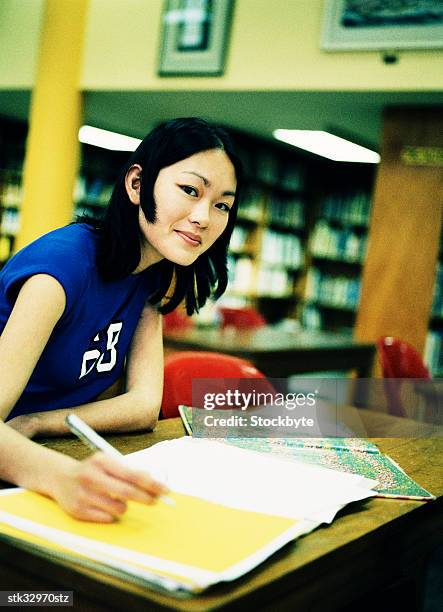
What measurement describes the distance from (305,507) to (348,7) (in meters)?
4.78

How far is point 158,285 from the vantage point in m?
1.61

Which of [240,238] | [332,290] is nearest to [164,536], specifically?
[240,238]

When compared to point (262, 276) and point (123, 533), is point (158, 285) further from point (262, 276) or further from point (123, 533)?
point (262, 276)

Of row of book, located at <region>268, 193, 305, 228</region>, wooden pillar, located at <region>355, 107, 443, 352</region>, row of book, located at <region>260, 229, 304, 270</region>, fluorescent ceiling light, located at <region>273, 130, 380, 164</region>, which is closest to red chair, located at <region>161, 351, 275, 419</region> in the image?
wooden pillar, located at <region>355, 107, 443, 352</region>

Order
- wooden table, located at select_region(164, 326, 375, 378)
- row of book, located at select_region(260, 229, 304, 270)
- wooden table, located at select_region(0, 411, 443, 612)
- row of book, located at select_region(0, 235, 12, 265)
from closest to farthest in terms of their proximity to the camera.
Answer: wooden table, located at select_region(0, 411, 443, 612), wooden table, located at select_region(164, 326, 375, 378), row of book, located at select_region(0, 235, 12, 265), row of book, located at select_region(260, 229, 304, 270)

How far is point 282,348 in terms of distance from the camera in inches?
170

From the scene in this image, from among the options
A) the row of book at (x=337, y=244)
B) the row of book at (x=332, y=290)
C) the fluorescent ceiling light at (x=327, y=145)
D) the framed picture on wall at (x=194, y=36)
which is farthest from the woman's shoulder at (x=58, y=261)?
the row of book at (x=337, y=244)

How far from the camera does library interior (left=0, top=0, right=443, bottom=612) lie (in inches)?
32.3

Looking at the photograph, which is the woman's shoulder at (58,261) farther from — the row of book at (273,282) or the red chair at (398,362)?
the row of book at (273,282)

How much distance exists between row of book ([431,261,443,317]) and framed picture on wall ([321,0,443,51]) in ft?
6.11

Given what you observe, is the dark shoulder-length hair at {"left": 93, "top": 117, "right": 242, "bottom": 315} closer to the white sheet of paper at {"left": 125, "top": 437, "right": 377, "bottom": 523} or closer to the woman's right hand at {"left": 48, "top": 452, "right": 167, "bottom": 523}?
the white sheet of paper at {"left": 125, "top": 437, "right": 377, "bottom": 523}

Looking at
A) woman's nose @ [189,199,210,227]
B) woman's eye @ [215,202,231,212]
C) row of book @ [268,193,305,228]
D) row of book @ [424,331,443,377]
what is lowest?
row of book @ [424,331,443,377]

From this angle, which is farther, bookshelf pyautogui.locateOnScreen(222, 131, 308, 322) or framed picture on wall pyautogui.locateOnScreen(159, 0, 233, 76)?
bookshelf pyautogui.locateOnScreen(222, 131, 308, 322)

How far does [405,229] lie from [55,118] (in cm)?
318
